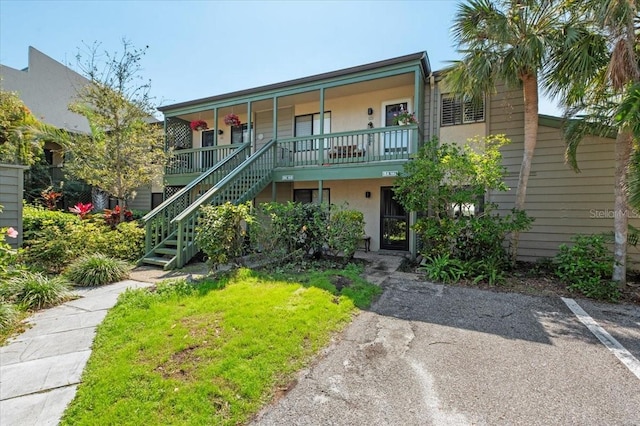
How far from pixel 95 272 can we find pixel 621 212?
34.3ft

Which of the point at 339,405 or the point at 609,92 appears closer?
the point at 339,405

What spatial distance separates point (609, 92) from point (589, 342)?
5277 millimetres

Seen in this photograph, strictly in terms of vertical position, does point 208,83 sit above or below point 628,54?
above

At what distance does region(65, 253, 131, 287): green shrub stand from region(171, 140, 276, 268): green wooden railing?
1.17m

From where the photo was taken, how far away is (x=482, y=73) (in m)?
6.54

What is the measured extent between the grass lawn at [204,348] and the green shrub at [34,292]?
1.07 metres

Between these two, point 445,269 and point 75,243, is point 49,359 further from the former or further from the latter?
point 445,269

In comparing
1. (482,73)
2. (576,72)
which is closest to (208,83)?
(482,73)

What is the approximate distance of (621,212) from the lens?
5.80 metres

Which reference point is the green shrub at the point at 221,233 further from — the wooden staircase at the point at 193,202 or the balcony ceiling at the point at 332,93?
the balcony ceiling at the point at 332,93

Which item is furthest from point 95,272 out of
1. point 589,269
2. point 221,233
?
point 589,269

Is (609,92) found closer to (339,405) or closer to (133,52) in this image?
(339,405)

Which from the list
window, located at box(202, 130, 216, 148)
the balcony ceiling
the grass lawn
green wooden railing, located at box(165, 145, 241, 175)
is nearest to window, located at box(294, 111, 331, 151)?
the balcony ceiling

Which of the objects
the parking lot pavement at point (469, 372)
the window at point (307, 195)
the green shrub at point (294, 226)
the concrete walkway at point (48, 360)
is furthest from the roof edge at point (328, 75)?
the concrete walkway at point (48, 360)
